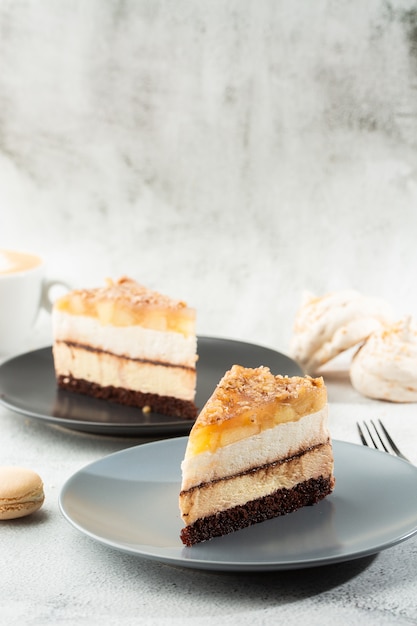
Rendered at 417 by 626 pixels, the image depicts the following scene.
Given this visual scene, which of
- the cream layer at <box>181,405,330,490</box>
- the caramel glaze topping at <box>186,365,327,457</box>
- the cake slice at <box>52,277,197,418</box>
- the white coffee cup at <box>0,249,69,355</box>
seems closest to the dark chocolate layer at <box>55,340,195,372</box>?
the cake slice at <box>52,277,197,418</box>

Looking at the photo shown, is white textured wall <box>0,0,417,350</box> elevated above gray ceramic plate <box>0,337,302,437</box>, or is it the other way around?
white textured wall <box>0,0,417,350</box>

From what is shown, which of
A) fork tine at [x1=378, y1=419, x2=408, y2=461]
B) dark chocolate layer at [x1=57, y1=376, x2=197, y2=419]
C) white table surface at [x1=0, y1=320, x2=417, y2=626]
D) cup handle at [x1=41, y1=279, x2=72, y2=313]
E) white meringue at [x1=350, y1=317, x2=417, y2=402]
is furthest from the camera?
cup handle at [x1=41, y1=279, x2=72, y2=313]

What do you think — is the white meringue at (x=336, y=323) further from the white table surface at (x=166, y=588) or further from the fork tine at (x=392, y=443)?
the white table surface at (x=166, y=588)

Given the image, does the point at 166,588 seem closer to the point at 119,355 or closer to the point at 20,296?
the point at 119,355

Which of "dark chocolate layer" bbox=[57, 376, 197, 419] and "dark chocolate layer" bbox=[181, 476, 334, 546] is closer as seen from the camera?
"dark chocolate layer" bbox=[181, 476, 334, 546]

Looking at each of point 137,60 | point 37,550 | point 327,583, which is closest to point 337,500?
point 327,583

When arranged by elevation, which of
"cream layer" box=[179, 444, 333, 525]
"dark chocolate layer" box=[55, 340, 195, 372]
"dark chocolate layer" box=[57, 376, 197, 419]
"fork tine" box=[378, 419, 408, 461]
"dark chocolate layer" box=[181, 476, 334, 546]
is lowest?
"dark chocolate layer" box=[57, 376, 197, 419]

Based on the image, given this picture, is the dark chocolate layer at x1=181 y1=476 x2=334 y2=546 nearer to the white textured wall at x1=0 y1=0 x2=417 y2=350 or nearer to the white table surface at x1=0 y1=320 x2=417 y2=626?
the white table surface at x1=0 y1=320 x2=417 y2=626

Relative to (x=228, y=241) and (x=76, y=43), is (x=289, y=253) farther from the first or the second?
(x=76, y=43)
